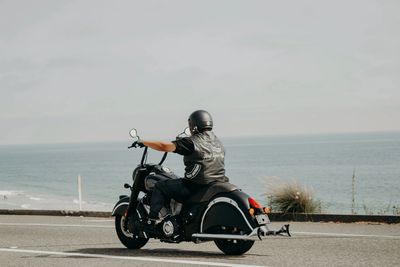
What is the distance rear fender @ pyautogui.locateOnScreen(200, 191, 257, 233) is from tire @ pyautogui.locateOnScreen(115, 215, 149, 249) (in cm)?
151

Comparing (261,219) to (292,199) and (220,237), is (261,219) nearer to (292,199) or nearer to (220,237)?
(220,237)

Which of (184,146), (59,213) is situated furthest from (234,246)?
(59,213)

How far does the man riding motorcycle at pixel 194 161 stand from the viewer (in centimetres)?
827

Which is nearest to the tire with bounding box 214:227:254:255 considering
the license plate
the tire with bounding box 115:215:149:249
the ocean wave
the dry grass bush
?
the license plate

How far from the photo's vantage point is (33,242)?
10.9 m

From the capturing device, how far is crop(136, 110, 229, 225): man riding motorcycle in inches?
326

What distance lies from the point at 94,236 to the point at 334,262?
4969mm

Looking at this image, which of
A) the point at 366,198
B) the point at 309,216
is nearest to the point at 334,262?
the point at 309,216

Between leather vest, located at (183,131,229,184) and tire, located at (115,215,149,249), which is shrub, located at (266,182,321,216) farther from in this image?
leather vest, located at (183,131,229,184)

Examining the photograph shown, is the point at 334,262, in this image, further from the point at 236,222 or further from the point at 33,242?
the point at 33,242

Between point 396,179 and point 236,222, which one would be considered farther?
point 396,179

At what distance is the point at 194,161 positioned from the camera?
834 cm

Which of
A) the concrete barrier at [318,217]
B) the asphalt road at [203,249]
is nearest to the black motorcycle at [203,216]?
the asphalt road at [203,249]

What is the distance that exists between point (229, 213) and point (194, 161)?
0.79 m
